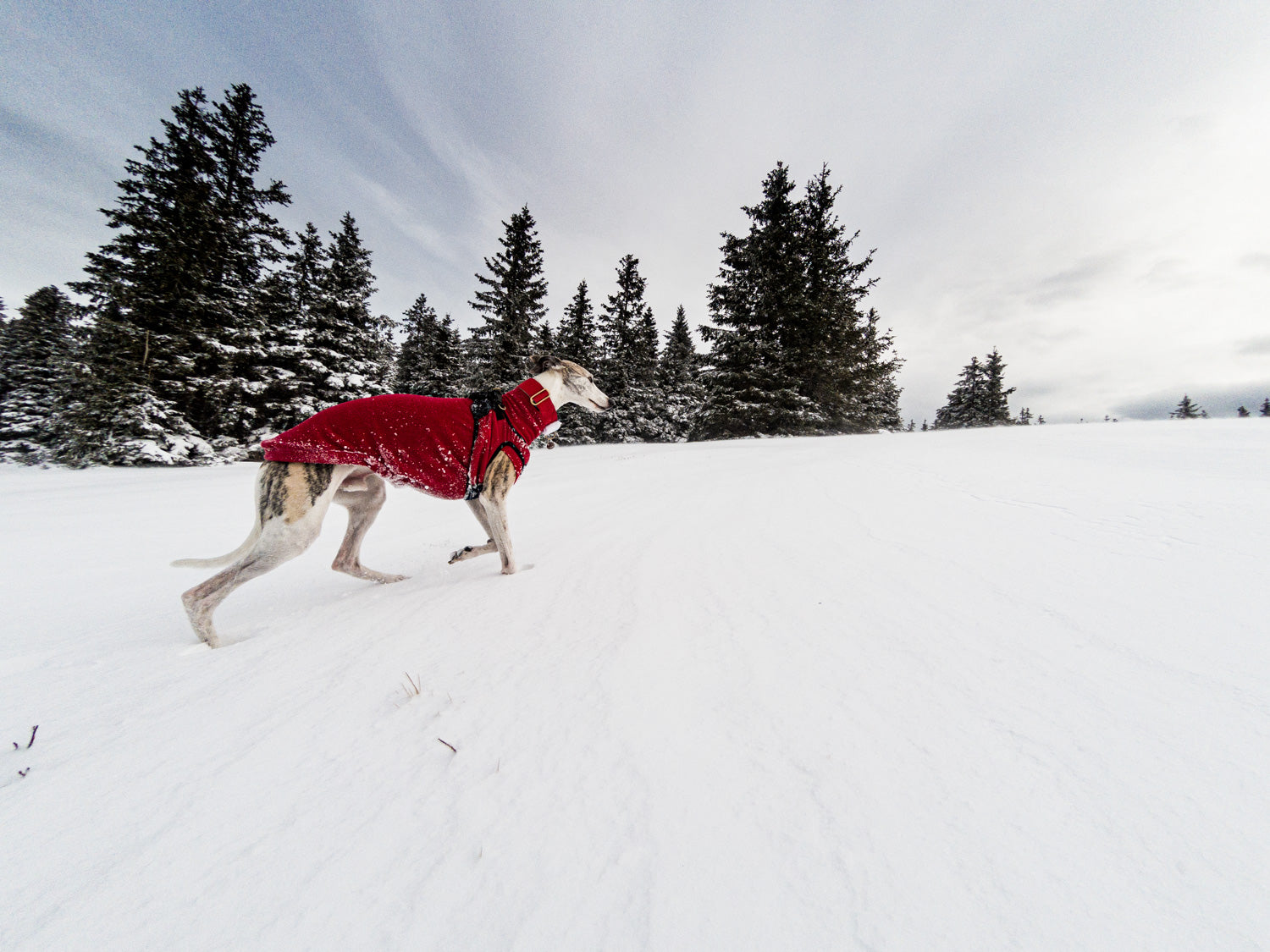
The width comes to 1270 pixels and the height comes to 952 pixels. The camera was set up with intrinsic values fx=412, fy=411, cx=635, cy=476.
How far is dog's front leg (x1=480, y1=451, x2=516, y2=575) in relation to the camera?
8.89 feet

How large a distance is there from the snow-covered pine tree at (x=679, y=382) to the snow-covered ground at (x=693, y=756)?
71.8 ft

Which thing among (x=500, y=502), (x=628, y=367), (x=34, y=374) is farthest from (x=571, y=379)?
(x=34, y=374)

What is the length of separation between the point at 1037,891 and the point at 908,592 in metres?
1.22

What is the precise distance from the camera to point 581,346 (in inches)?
1021

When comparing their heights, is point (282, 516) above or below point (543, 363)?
below

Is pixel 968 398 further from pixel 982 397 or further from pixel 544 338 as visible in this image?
pixel 544 338

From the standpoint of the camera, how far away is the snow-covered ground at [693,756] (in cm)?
72

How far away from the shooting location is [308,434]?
7.70 ft

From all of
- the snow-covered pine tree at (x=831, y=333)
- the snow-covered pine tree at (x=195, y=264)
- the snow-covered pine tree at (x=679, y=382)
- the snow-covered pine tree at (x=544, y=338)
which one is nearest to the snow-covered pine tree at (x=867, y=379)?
the snow-covered pine tree at (x=831, y=333)

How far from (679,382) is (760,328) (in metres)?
12.3

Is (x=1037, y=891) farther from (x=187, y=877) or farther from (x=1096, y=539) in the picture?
(x=1096, y=539)

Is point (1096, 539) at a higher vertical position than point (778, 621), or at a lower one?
higher

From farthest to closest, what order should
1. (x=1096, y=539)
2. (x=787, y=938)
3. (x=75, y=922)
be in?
(x=1096, y=539), (x=75, y=922), (x=787, y=938)

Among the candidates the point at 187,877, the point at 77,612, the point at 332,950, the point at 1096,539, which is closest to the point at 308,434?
the point at 77,612
